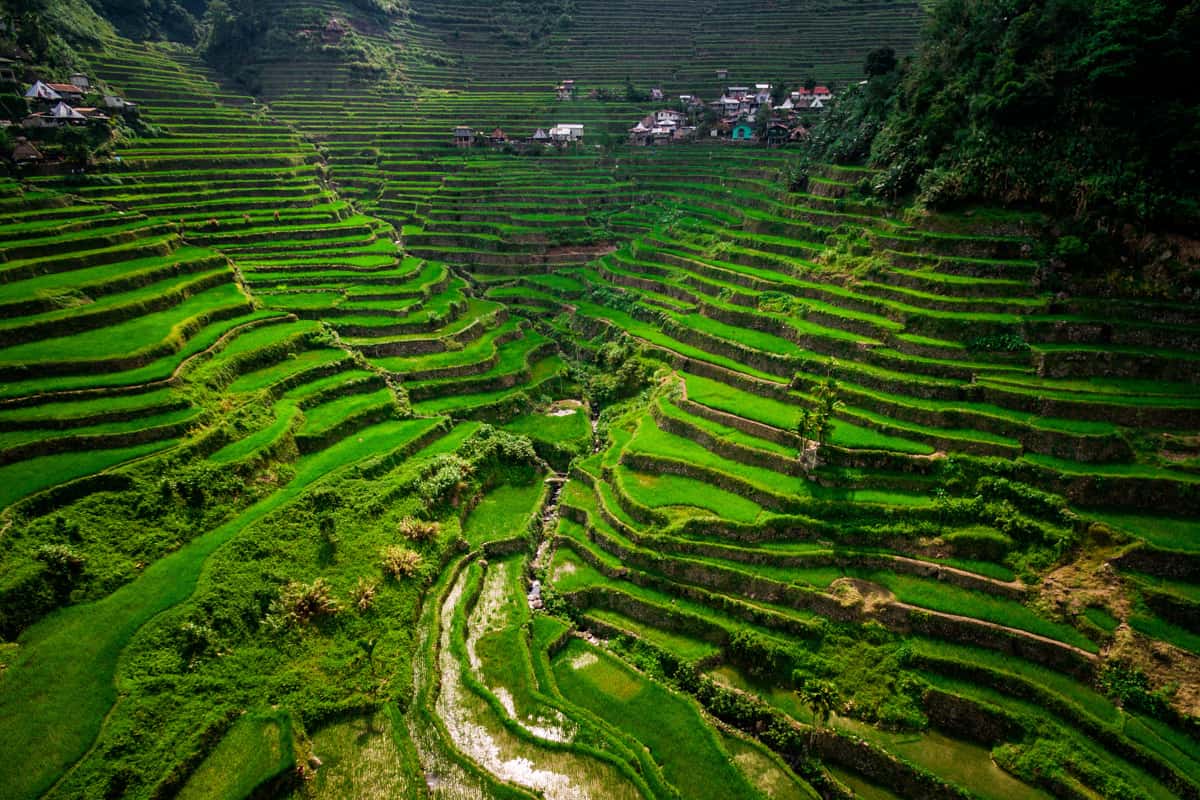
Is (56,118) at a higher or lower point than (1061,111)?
lower

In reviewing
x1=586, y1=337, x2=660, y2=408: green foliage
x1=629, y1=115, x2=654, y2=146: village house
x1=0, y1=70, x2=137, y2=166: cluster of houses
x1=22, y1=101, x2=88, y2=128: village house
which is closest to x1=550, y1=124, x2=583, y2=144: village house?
x1=629, y1=115, x2=654, y2=146: village house

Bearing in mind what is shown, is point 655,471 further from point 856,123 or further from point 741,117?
point 741,117

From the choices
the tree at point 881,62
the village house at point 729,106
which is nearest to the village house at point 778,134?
the village house at point 729,106

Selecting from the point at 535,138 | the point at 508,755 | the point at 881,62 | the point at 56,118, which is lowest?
the point at 508,755

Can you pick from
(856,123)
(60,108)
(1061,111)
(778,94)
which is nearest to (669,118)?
(778,94)

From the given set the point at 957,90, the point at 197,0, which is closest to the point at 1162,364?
the point at 957,90
